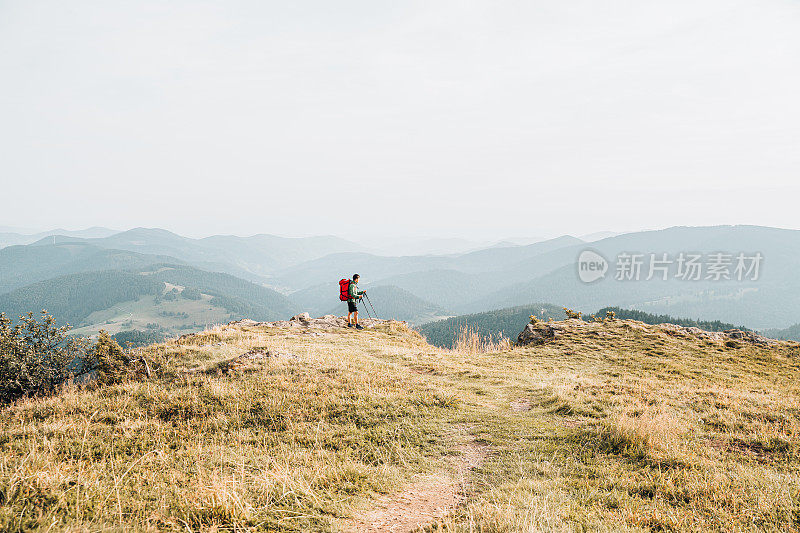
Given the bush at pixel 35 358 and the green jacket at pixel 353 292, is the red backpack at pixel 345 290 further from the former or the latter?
the bush at pixel 35 358

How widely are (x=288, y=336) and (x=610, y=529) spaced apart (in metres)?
18.4

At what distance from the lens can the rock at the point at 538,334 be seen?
992 inches

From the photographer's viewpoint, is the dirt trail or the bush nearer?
the dirt trail

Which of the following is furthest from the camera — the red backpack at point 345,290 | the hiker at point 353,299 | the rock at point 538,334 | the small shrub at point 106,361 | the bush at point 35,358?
the rock at point 538,334

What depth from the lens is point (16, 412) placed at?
9430mm

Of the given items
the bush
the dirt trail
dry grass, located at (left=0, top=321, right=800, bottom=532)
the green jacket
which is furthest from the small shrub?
the green jacket

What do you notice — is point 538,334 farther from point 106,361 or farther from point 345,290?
point 106,361

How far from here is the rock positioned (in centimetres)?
2520

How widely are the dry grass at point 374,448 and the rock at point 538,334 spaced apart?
32.3 ft

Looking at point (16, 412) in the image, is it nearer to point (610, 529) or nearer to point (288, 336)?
point (288, 336)

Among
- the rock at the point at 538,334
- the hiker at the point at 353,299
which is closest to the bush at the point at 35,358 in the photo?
the hiker at the point at 353,299

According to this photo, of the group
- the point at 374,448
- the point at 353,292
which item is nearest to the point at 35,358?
the point at 374,448

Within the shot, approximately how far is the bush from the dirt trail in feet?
43.0

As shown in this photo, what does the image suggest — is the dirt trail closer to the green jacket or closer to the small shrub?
the small shrub
